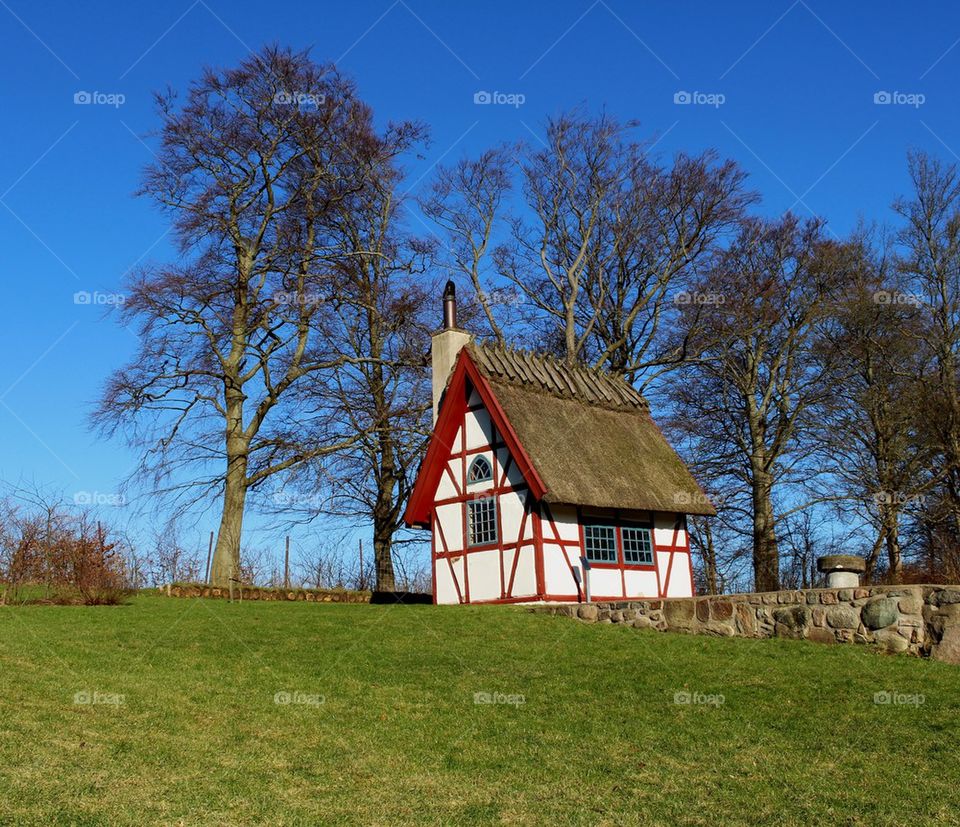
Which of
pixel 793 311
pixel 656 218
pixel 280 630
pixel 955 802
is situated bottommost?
pixel 955 802

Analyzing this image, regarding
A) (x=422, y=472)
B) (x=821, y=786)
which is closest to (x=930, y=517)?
(x=422, y=472)

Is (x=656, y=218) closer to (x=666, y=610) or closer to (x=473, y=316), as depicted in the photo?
(x=473, y=316)

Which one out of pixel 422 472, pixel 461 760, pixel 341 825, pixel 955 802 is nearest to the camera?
pixel 341 825

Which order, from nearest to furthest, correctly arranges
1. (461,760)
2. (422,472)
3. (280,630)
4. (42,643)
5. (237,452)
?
(461,760), (42,643), (280,630), (422,472), (237,452)

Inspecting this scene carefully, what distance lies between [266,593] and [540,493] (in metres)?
7.41

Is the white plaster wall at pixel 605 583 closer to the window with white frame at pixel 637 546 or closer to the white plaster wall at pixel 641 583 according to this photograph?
the white plaster wall at pixel 641 583

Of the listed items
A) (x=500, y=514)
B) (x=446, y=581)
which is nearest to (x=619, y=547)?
(x=500, y=514)

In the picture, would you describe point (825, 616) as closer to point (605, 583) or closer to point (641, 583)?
point (605, 583)

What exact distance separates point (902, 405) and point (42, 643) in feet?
78.4

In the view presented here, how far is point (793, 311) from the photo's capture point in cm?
2955

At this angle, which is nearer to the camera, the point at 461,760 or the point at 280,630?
the point at 461,760

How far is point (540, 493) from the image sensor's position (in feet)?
66.9

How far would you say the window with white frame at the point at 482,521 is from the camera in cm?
2209

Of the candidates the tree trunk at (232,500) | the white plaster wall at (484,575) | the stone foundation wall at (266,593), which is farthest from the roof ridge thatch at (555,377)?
the tree trunk at (232,500)
